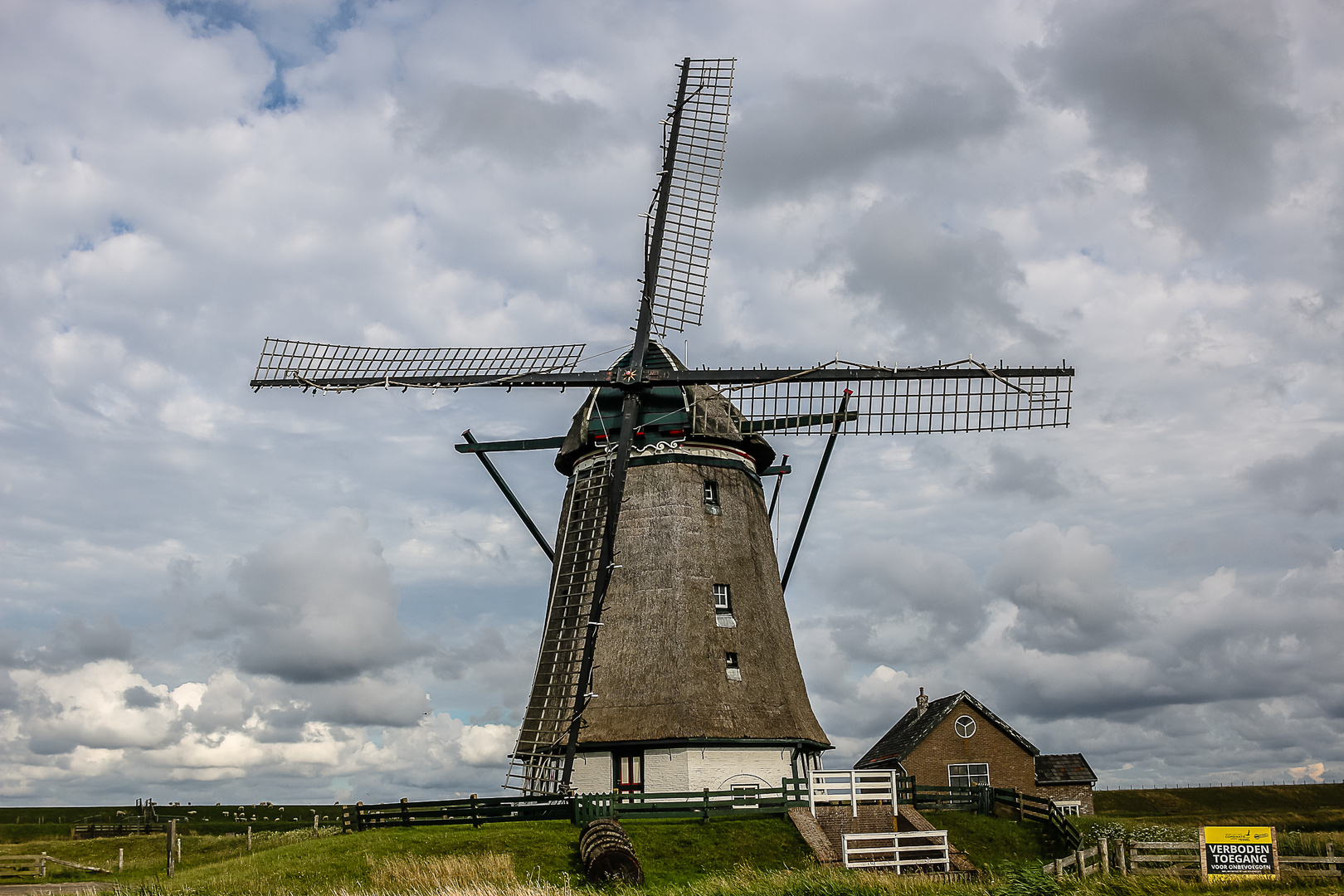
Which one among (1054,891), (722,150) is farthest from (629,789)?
→ (722,150)

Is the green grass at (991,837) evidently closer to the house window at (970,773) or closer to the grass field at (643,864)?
the grass field at (643,864)

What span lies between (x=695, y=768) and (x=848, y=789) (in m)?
3.68

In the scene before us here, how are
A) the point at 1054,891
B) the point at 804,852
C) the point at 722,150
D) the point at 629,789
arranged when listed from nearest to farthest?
the point at 1054,891
the point at 804,852
the point at 629,789
the point at 722,150

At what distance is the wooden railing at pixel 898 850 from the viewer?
22156 millimetres

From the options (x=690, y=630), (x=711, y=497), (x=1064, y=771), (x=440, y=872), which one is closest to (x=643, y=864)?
(x=440, y=872)

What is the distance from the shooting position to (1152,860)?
20.7 m

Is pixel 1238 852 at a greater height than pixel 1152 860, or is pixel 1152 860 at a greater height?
pixel 1238 852

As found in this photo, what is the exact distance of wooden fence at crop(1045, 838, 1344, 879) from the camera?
19.0m

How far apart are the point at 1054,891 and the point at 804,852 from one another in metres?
6.84

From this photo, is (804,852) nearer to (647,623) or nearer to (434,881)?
(647,623)

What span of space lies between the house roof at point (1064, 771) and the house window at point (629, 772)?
82.4 feet

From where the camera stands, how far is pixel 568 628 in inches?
989

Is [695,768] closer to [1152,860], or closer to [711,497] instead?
[711,497]

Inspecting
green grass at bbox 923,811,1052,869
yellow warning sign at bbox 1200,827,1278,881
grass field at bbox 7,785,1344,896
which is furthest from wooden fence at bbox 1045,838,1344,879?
green grass at bbox 923,811,1052,869
